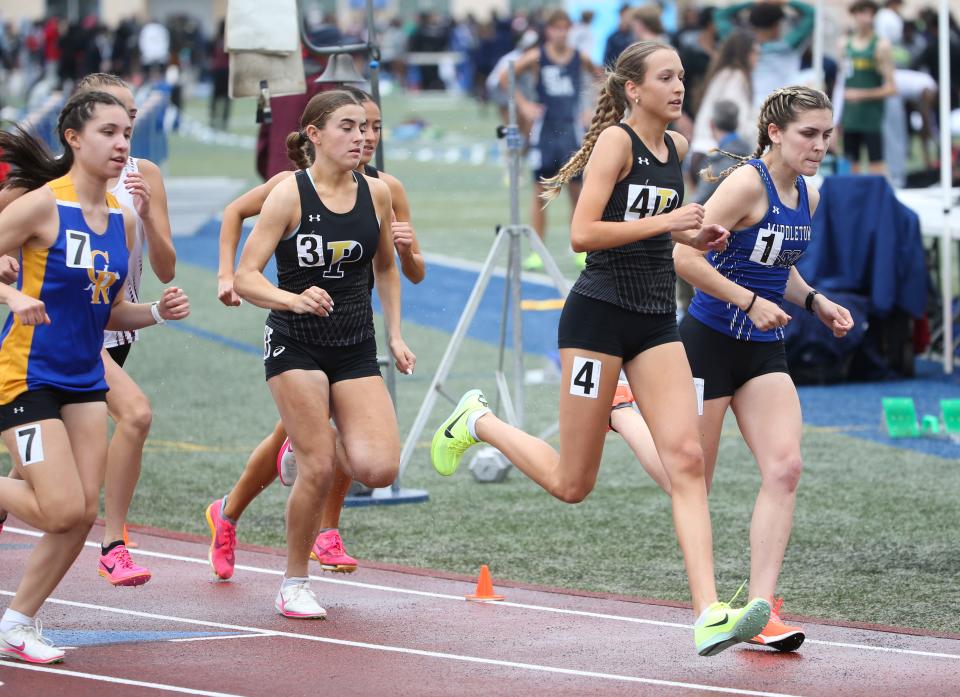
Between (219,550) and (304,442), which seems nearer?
(304,442)

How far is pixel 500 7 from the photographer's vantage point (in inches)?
3199

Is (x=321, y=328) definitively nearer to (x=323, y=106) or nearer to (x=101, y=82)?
(x=323, y=106)

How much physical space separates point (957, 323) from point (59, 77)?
37870 millimetres

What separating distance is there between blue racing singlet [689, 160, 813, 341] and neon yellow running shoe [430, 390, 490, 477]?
130 cm

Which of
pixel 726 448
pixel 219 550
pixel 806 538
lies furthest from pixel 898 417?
pixel 219 550

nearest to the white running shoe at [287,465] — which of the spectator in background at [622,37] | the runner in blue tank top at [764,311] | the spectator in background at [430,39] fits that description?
the runner in blue tank top at [764,311]

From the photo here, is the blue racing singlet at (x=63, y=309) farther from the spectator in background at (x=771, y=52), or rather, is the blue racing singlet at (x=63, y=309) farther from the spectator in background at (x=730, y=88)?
the spectator in background at (x=771, y=52)

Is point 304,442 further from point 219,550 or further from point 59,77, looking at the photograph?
point 59,77

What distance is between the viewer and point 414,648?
607 centimetres

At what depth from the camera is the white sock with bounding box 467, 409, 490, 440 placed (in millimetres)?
7055

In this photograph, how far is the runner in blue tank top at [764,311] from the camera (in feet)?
19.5

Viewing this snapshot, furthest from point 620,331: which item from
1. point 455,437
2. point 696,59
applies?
point 696,59

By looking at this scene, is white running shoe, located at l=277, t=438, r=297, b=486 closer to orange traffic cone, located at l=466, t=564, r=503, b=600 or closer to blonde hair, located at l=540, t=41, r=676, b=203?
orange traffic cone, located at l=466, t=564, r=503, b=600

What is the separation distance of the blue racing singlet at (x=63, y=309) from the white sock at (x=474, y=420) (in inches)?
70.3
